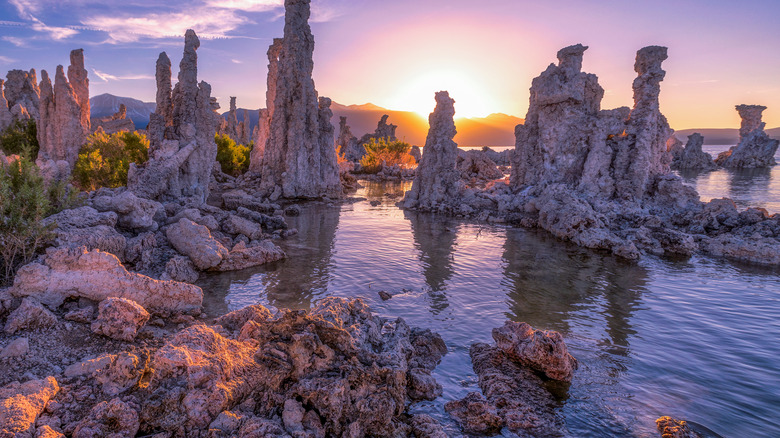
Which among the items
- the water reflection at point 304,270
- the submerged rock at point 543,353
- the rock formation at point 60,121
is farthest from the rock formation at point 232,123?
the submerged rock at point 543,353

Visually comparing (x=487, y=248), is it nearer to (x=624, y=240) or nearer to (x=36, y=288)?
(x=624, y=240)

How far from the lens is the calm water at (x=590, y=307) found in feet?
22.3

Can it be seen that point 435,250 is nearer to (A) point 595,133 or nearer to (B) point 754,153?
(A) point 595,133

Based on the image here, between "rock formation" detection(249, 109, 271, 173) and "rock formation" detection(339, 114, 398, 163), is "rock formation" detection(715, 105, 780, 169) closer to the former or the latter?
"rock formation" detection(339, 114, 398, 163)

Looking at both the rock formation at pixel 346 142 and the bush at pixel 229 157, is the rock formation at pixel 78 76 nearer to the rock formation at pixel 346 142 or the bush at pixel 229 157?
the bush at pixel 229 157

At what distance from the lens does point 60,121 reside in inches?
1005

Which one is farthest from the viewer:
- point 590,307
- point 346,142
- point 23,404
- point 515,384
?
point 346,142

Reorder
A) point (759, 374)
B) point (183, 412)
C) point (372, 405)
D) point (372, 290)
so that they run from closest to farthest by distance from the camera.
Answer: point (183, 412) → point (372, 405) → point (759, 374) → point (372, 290)

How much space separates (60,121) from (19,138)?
21.5 ft

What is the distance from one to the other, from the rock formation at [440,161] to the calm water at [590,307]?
32.2 ft

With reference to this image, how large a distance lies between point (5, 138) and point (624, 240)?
40.8 metres

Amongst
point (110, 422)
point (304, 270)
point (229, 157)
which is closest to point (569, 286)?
point (304, 270)

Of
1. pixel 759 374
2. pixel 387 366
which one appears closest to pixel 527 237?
pixel 759 374

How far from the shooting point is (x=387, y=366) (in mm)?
6031
